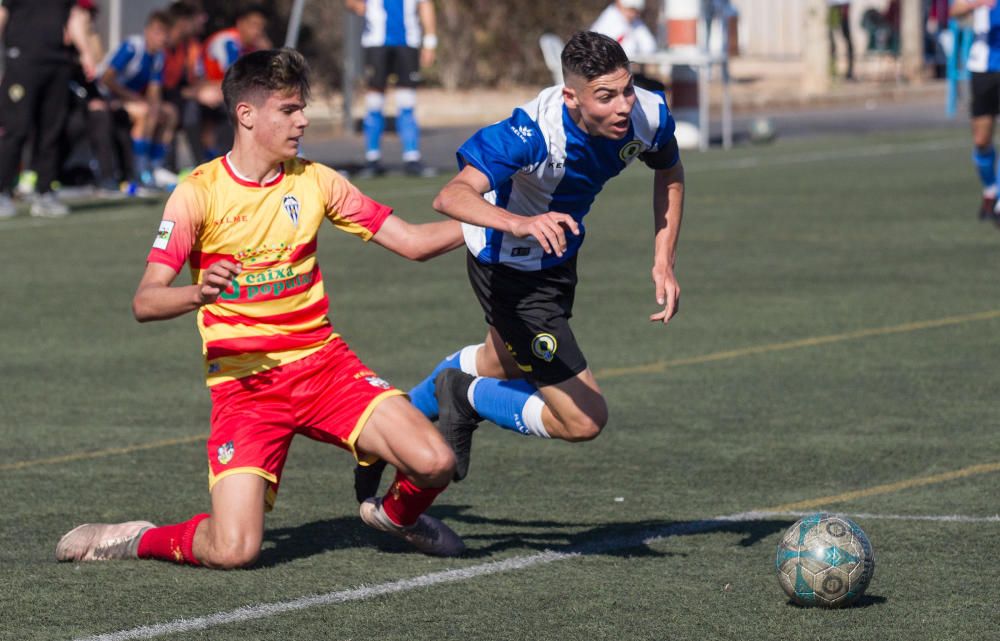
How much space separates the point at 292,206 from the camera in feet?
21.6

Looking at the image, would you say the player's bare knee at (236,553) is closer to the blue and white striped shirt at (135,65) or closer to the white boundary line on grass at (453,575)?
the white boundary line on grass at (453,575)

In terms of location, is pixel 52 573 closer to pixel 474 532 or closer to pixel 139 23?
pixel 474 532

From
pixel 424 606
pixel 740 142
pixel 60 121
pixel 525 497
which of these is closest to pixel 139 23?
pixel 60 121

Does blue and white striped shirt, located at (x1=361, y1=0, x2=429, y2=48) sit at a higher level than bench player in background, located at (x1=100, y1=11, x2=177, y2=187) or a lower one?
higher

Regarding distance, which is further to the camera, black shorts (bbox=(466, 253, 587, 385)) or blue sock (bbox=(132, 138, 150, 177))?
blue sock (bbox=(132, 138, 150, 177))

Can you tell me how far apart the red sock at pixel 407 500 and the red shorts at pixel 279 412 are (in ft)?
0.71

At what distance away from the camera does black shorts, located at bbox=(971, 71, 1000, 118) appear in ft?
52.6

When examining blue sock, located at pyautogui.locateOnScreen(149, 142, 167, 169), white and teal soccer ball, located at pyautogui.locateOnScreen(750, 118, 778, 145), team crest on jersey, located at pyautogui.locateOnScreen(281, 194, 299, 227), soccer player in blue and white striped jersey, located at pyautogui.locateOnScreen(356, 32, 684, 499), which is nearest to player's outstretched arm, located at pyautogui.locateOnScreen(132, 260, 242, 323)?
team crest on jersey, located at pyautogui.locateOnScreen(281, 194, 299, 227)

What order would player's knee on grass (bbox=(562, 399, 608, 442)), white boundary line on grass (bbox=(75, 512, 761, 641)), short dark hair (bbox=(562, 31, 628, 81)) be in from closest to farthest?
white boundary line on grass (bbox=(75, 512, 761, 641))
short dark hair (bbox=(562, 31, 628, 81))
player's knee on grass (bbox=(562, 399, 608, 442))

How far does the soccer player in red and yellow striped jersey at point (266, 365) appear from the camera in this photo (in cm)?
643

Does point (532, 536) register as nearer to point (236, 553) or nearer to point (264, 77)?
point (236, 553)

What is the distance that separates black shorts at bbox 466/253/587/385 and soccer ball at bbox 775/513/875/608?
1.34 m

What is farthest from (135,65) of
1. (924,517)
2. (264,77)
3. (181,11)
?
(924,517)

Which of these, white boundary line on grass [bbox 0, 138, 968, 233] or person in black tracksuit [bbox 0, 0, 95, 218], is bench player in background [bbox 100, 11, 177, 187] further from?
person in black tracksuit [bbox 0, 0, 95, 218]
